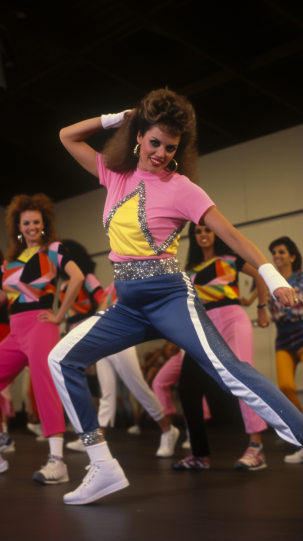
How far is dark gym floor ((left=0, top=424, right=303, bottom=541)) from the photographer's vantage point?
1.69 m

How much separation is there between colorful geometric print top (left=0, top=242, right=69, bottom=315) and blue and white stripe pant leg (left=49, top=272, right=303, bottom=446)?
0.99 meters

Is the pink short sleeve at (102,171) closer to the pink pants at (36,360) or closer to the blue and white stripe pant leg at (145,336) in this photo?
the blue and white stripe pant leg at (145,336)

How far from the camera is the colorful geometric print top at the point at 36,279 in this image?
3004 millimetres

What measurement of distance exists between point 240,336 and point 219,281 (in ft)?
1.12

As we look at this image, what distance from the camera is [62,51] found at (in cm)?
554

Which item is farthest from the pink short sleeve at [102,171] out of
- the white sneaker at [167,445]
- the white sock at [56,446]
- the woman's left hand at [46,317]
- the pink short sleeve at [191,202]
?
the white sneaker at [167,445]

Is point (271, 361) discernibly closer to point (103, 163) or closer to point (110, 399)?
point (110, 399)

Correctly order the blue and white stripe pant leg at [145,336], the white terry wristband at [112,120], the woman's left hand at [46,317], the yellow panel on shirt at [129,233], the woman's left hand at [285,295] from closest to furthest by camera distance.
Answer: the woman's left hand at [285,295] < the blue and white stripe pant leg at [145,336] < the yellow panel on shirt at [129,233] < the white terry wristband at [112,120] < the woman's left hand at [46,317]

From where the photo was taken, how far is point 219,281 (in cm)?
324

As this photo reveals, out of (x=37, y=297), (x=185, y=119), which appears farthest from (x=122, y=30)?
(x=185, y=119)

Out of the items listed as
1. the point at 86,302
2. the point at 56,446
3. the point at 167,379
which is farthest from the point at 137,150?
the point at 86,302

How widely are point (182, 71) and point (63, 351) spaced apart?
4414 mm

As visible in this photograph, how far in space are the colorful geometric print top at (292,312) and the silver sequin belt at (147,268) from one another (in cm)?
184

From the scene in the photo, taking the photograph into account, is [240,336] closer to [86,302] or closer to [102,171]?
[102,171]
